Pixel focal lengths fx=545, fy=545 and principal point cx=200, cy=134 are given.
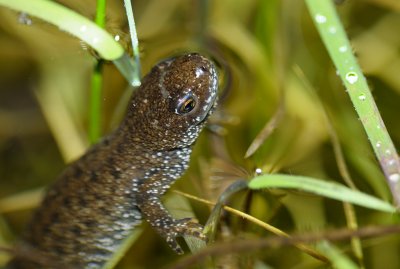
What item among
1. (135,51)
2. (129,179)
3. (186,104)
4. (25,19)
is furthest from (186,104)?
(25,19)

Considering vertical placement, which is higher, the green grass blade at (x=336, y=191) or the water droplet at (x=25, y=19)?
the water droplet at (x=25, y=19)

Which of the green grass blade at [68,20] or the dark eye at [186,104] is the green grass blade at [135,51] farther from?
the dark eye at [186,104]

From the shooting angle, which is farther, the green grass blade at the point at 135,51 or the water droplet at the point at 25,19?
the water droplet at the point at 25,19

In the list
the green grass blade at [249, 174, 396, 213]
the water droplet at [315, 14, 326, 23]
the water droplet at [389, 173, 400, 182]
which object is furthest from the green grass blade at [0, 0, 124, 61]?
the water droplet at [389, 173, 400, 182]

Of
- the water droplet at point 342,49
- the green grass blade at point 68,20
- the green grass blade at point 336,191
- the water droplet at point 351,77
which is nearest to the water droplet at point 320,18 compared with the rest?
the water droplet at point 342,49

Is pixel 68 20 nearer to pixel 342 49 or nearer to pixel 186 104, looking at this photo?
pixel 186 104

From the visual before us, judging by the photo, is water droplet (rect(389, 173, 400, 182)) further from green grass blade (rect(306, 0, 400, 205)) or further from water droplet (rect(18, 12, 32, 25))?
water droplet (rect(18, 12, 32, 25))
